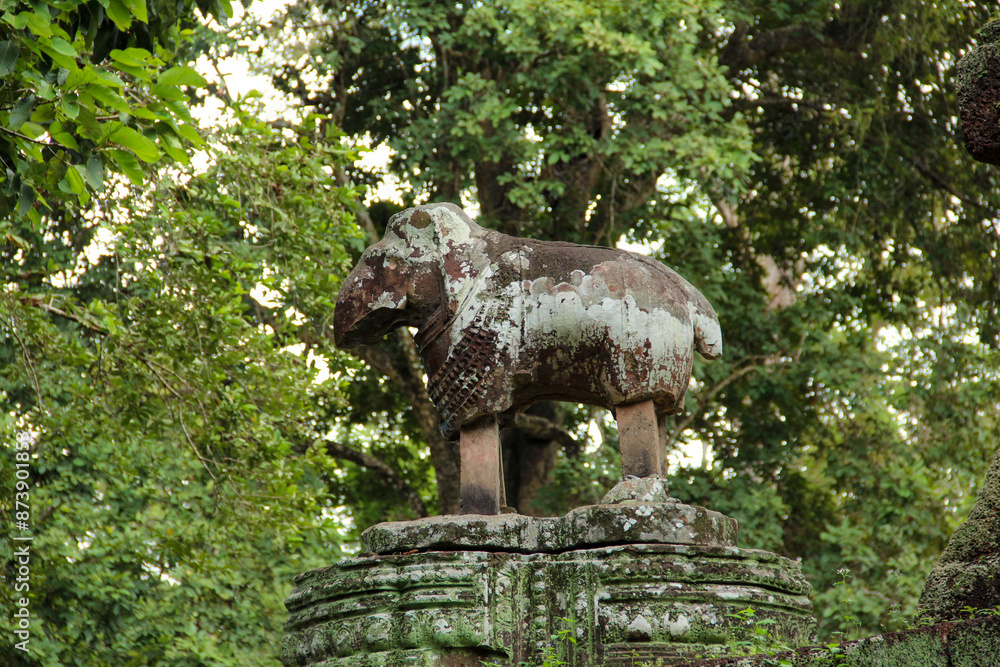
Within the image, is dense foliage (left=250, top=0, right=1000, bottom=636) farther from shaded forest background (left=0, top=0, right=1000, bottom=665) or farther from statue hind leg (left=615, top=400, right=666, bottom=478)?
statue hind leg (left=615, top=400, right=666, bottom=478)

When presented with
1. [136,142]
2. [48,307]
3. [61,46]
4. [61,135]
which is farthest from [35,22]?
[48,307]

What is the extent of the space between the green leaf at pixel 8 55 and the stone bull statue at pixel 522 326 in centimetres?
177

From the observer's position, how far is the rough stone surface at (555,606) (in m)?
4.60

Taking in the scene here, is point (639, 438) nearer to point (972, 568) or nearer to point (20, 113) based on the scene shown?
point (972, 568)

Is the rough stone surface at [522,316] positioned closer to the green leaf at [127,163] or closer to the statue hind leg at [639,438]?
the statue hind leg at [639,438]

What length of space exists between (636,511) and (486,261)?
1.39 meters

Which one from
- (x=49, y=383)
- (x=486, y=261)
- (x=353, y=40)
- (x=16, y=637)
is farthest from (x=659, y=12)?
(x=16, y=637)

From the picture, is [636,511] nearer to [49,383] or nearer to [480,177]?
[49,383]

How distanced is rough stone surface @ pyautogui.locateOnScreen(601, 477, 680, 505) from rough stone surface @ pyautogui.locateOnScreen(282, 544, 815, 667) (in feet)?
0.88

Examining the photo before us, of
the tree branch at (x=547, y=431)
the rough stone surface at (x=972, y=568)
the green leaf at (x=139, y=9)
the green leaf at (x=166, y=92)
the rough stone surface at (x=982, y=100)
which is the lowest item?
the rough stone surface at (x=972, y=568)

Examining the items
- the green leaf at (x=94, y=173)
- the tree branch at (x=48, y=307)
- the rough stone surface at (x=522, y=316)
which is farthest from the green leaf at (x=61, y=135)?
the tree branch at (x=48, y=307)

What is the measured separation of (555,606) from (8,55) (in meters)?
3.19

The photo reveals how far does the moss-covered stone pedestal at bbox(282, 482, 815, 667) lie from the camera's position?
461 centimetres

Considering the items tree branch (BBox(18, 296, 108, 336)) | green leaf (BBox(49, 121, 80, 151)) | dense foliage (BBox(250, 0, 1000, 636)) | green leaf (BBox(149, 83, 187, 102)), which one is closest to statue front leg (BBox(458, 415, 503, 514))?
green leaf (BBox(149, 83, 187, 102))
